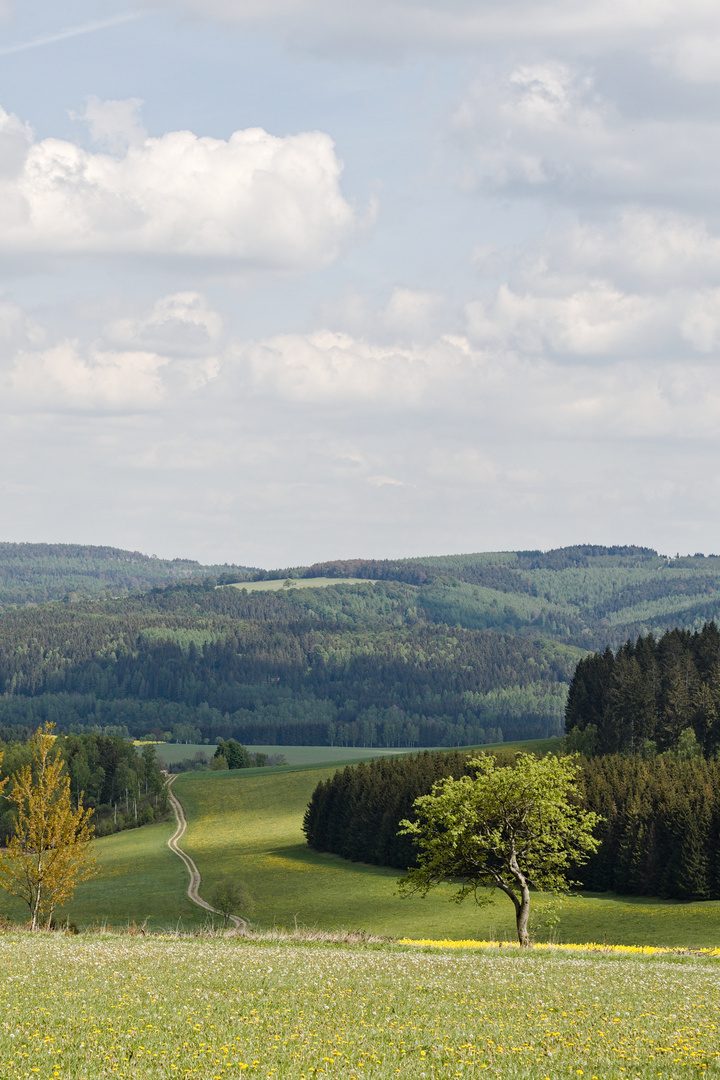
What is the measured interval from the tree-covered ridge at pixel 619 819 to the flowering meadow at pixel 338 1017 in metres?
53.7

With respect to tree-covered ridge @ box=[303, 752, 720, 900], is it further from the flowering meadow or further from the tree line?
the flowering meadow

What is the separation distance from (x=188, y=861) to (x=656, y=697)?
67.1 meters

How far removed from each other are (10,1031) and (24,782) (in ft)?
105

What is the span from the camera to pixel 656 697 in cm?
13162

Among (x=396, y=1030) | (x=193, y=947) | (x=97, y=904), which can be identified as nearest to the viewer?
(x=396, y=1030)

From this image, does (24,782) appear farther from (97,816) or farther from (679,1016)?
(97,816)

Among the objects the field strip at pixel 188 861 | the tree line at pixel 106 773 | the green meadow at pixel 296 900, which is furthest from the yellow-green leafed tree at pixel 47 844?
the tree line at pixel 106 773

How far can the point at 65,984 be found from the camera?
68.7ft

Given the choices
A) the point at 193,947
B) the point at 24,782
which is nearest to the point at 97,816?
the point at 24,782

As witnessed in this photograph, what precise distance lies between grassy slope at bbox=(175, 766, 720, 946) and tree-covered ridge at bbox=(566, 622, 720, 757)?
1710 inches

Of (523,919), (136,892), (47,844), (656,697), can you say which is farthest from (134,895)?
(656,697)

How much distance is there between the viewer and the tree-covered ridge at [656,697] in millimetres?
122125

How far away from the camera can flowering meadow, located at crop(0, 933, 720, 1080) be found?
48.6 feet

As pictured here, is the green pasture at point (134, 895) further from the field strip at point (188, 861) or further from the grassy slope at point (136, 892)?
the field strip at point (188, 861)
